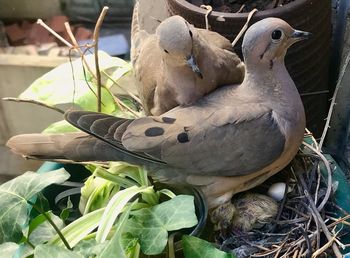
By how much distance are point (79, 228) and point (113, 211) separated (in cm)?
7

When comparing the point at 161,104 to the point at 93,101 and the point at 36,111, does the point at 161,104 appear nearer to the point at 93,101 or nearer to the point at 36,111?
the point at 93,101

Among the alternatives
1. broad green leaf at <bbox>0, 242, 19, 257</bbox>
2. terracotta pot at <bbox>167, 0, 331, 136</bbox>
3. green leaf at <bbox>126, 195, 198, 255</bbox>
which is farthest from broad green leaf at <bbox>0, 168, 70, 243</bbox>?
terracotta pot at <bbox>167, 0, 331, 136</bbox>

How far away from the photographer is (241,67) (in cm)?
114

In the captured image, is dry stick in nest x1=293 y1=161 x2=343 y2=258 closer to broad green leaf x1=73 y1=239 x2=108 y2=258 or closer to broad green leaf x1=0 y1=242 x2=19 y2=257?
broad green leaf x1=73 y1=239 x2=108 y2=258

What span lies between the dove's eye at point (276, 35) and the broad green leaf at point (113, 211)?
322mm

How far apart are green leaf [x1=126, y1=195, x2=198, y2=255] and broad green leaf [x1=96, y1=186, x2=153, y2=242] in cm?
3

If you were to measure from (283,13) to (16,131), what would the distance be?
3.59 feet

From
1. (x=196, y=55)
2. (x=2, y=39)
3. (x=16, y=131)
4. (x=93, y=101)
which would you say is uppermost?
(x=196, y=55)

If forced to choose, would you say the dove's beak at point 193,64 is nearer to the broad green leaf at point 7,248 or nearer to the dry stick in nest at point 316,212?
the dry stick in nest at point 316,212

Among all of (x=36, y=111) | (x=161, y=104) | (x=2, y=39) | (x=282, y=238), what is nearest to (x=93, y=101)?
(x=161, y=104)

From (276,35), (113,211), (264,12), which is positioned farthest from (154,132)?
(264,12)

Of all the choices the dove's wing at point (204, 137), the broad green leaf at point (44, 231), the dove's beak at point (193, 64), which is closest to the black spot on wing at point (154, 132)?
the dove's wing at point (204, 137)

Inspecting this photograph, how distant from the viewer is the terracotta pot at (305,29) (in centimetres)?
143

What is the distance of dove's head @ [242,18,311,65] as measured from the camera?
976 mm
